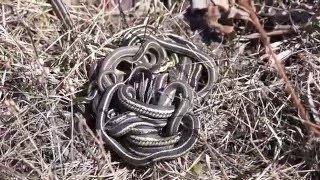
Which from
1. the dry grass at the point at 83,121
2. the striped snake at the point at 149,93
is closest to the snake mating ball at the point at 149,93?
the striped snake at the point at 149,93

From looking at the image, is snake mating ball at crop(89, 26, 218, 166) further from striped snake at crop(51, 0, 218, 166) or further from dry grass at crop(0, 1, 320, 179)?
dry grass at crop(0, 1, 320, 179)

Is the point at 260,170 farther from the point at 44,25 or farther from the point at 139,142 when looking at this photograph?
the point at 44,25

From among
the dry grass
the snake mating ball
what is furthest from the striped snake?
the dry grass

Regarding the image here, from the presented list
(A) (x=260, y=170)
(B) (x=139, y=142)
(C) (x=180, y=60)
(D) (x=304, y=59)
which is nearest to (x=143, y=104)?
(B) (x=139, y=142)

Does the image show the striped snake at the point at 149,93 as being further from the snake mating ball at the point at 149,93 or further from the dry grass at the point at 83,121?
the dry grass at the point at 83,121

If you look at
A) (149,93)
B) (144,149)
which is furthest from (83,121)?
(149,93)
